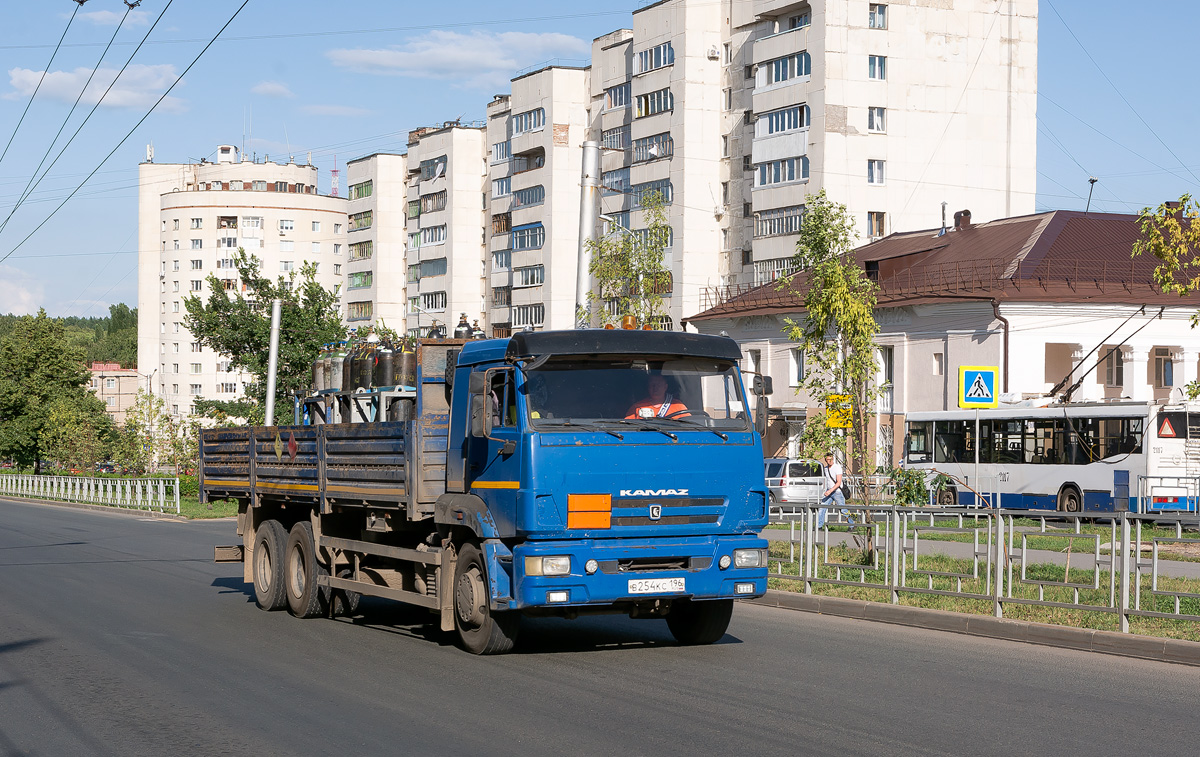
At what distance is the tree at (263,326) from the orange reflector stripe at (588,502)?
41475 mm

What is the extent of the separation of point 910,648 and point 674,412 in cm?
313

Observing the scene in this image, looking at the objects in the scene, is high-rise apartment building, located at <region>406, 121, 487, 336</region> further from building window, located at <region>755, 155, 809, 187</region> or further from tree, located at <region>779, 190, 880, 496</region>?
tree, located at <region>779, 190, 880, 496</region>

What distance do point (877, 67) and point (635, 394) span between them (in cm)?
5468

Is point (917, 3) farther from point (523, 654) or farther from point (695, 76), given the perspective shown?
point (523, 654)

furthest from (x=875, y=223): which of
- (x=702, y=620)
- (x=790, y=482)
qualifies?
(x=702, y=620)

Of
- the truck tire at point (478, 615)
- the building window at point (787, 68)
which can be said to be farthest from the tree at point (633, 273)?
the building window at point (787, 68)

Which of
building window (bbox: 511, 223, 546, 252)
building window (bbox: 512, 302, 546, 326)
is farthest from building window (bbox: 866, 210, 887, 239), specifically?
building window (bbox: 511, 223, 546, 252)

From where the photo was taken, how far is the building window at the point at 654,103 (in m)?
68.4

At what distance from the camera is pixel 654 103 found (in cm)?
6950

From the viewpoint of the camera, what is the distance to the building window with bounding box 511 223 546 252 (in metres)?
75.8

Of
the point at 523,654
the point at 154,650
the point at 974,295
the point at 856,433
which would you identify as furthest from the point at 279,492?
the point at 974,295

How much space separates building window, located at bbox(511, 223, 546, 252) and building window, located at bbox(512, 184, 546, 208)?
1.29 metres

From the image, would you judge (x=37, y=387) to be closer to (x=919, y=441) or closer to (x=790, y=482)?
(x=790, y=482)

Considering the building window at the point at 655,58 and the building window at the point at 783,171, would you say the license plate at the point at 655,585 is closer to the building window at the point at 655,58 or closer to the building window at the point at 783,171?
the building window at the point at 783,171
